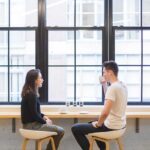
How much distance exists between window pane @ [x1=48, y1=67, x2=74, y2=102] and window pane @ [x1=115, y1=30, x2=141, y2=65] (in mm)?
761

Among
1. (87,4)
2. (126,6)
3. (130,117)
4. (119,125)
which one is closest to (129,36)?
(126,6)

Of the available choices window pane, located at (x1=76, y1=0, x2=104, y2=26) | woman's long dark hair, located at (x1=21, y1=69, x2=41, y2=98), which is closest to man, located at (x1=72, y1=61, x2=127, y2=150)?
woman's long dark hair, located at (x1=21, y1=69, x2=41, y2=98)

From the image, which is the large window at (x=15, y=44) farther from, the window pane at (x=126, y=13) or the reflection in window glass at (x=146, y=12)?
the reflection in window glass at (x=146, y=12)

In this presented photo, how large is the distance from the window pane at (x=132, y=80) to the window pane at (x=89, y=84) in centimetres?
38

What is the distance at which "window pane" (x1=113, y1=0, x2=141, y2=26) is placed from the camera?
207 inches

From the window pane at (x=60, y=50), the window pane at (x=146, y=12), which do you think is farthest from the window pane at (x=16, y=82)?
the window pane at (x=146, y=12)

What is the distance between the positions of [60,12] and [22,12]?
1.90ft

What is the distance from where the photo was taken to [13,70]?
5.30 m

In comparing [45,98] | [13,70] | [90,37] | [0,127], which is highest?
[90,37]

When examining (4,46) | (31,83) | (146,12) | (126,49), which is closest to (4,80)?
(4,46)

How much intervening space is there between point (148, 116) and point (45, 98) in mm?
1553

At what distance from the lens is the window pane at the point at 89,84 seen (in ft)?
17.4

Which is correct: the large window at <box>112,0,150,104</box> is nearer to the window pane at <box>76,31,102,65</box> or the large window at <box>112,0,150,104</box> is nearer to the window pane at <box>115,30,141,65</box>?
the window pane at <box>115,30,141,65</box>

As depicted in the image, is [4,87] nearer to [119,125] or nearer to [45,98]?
[45,98]
